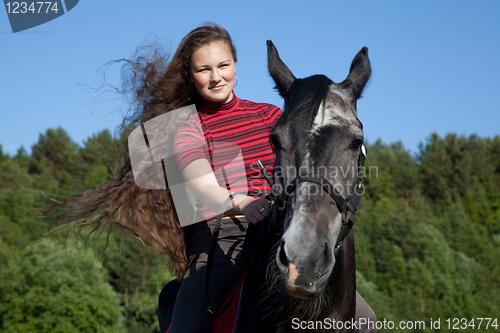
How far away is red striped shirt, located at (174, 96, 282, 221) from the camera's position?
353cm

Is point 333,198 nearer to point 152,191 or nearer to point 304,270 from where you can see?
point 304,270

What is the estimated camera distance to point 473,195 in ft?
234

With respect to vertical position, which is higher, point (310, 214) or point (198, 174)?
point (198, 174)

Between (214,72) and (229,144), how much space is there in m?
0.63

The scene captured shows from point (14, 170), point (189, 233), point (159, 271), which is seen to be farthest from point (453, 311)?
point (14, 170)

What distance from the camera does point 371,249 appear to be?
59.1 m

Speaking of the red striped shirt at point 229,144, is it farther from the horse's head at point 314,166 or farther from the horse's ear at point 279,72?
the horse's head at point 314,166

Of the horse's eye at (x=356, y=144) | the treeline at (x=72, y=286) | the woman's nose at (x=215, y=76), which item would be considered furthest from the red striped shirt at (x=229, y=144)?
the treeline at (x=72, y=286)

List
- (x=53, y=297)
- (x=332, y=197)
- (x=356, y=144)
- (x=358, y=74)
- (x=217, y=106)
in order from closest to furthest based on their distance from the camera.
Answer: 1. (x=332, y=197)
2. (x=356, y=144)
3. (x=358, y=74)
4. (x=217, y=106)
5. (x=53, y=297)

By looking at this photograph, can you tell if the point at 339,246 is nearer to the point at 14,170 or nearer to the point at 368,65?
the point at 368,65

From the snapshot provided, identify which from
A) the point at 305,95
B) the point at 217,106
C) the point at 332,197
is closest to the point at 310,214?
the point at 332,197

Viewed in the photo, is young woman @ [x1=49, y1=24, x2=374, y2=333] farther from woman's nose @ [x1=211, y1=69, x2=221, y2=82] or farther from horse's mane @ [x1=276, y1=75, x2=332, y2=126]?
horse's mane @ [x1=276, y1=75, x2=332, y2=126]

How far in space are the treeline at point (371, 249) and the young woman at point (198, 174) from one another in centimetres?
75

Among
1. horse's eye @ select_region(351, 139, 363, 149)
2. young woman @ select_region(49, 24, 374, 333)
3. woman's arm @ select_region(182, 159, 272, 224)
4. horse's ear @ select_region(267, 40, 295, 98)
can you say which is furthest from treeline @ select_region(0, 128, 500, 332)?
horse's eye @ select_region(351, 139, 363, 149)
